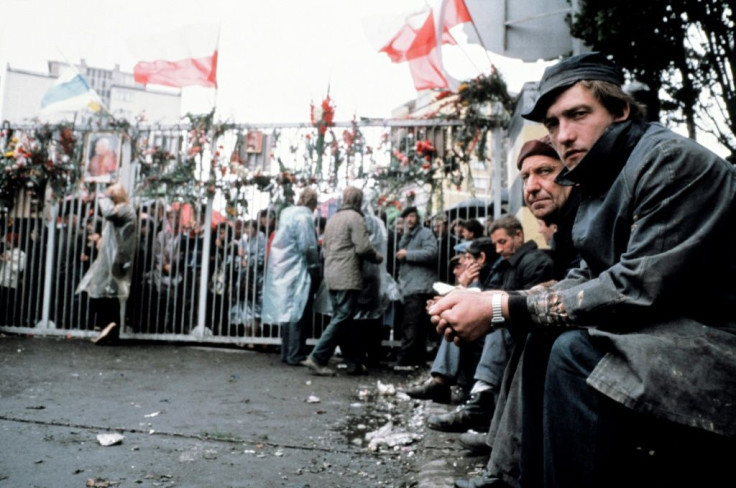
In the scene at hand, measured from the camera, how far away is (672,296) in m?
1.53

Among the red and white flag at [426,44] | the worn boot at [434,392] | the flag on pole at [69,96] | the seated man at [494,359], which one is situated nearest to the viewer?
the seated man at [494,359]

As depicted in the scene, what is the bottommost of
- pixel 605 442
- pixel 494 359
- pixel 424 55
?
pixel 494 359

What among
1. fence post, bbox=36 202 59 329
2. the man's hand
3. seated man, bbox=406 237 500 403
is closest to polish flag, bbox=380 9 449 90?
seated man, bbox=406 237 500 403

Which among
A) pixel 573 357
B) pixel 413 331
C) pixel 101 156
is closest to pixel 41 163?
pixel 101 156

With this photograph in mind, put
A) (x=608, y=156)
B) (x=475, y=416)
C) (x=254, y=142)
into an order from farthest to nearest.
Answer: (x=254, y=142)
(x=475, y=416)
(x=608, y=156)

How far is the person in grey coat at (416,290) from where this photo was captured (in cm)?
703

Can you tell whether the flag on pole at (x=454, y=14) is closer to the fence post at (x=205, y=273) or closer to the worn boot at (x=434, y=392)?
the fence post at (x=205, y=273)

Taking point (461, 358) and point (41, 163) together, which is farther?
point (41, 163)

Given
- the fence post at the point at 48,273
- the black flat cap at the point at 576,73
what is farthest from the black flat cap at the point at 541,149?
the fence post at the point at 48,273

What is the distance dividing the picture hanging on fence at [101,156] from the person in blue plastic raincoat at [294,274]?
126 inches

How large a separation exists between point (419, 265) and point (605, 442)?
561 centimetres

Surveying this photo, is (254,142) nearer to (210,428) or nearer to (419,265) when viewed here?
(419,265)

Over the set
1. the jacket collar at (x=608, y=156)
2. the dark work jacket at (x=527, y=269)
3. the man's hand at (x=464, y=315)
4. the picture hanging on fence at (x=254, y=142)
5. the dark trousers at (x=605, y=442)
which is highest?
the picture hanging on fence at (x=254, y=142)

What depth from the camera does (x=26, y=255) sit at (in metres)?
8.76
